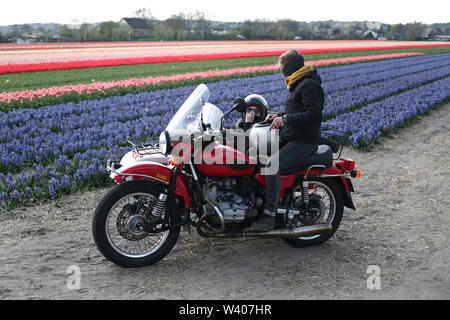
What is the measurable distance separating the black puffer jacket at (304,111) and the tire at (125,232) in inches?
54.2

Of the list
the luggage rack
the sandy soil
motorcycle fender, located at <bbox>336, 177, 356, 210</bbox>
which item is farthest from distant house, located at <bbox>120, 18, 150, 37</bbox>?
motorcycle fender, located at <bbox>336, 177, 356, 210</bbox>

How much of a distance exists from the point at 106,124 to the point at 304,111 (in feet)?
23.6

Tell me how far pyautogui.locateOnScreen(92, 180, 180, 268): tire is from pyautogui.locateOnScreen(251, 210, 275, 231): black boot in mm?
785

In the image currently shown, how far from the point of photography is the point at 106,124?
10.6 metres

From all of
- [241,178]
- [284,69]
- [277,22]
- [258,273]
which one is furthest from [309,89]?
[277,22]

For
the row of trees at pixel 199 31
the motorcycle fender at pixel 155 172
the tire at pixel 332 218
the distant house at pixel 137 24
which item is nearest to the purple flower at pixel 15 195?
the motorcycle fender at pixel 155 172

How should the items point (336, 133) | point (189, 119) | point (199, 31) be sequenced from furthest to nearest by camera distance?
1. point (199, 31)
2. point (336, 133)
3. point (189, 119)

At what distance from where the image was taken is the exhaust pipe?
14.8 feet

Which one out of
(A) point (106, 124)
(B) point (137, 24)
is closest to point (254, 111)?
(A) point (106, 124)

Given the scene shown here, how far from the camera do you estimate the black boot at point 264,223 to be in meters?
4.46

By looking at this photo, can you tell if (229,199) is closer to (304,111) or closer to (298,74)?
(304,111)

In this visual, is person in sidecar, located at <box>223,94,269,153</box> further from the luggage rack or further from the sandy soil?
the sandy soil

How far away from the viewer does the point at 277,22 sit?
98062 millimetres

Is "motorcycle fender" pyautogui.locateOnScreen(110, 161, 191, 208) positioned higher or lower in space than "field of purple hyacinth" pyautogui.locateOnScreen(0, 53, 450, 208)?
higher
